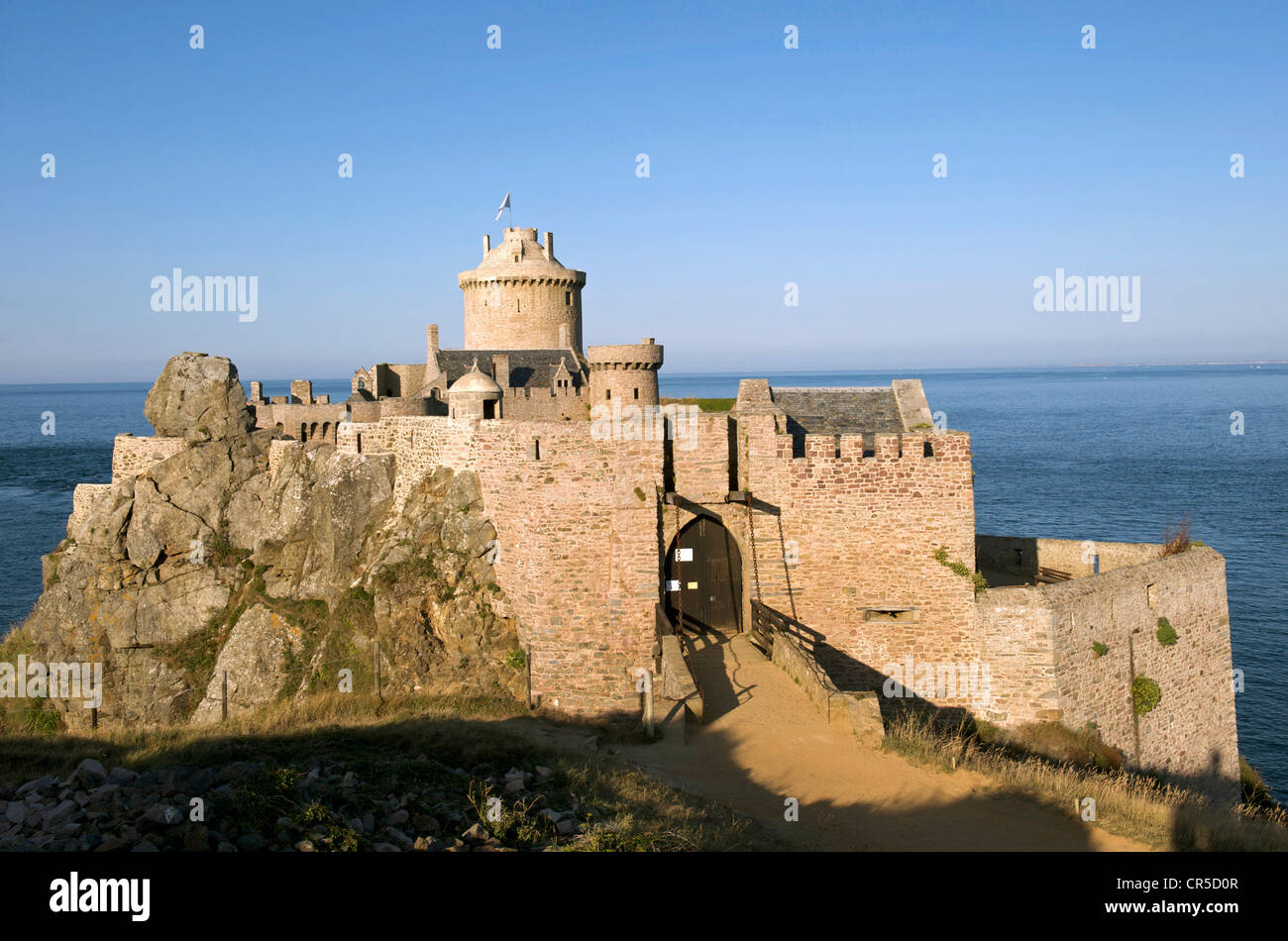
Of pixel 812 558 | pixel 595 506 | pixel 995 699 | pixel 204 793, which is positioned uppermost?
pixel 595 506

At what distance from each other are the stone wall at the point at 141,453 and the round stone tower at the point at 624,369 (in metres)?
16.0

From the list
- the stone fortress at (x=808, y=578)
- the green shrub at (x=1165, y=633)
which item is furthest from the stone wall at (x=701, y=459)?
the green shrub at (x=1165, y=633)

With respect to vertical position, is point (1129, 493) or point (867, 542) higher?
point (867, 542)

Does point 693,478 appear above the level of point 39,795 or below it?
above

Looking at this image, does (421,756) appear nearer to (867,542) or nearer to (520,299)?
(867,542)

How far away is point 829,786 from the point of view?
12.5 metres

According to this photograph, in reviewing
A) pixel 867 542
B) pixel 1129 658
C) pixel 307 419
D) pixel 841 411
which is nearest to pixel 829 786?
pixel 867 542

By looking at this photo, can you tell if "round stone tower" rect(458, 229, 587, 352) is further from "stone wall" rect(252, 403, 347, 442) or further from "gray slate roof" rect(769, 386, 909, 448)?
A: "gray slate roof" rect(769, 386, 909, 448)

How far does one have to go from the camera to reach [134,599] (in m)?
29.9

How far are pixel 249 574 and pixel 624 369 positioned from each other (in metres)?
16.2

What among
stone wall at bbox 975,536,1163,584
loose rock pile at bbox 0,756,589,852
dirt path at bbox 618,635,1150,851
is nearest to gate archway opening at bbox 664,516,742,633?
dirt path at bbox 618,635,1150,851
